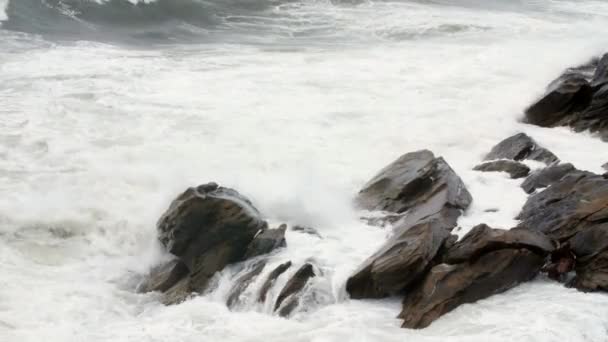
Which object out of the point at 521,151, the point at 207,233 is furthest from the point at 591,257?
the point at 207,233

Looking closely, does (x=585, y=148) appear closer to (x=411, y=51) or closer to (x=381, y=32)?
(x=411, y=51)

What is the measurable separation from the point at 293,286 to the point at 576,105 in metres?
8.01

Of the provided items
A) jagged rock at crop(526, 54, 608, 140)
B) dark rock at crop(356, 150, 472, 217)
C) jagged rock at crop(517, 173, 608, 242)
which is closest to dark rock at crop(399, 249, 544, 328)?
jagged rock at crop(517, 173, 608, 242)

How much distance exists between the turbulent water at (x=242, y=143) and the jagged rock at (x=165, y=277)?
7.1 inches

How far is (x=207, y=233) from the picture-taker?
327 inches

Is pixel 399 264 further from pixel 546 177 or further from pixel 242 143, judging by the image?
pixel 242 143

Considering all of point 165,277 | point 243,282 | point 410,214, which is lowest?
point 165,277

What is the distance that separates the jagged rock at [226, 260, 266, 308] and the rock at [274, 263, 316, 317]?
522 millimetres

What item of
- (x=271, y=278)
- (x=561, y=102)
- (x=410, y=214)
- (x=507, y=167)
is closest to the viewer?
(x=271, y=278)

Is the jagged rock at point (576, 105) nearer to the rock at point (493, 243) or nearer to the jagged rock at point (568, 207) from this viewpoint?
the jagged rock at point (568, 207)

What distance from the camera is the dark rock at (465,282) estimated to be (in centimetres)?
658

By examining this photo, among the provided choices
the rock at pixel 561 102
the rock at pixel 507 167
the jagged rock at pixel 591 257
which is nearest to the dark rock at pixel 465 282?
the jagged rock at pixel 591 257

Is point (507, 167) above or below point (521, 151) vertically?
below

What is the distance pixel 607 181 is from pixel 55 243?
7.15m
